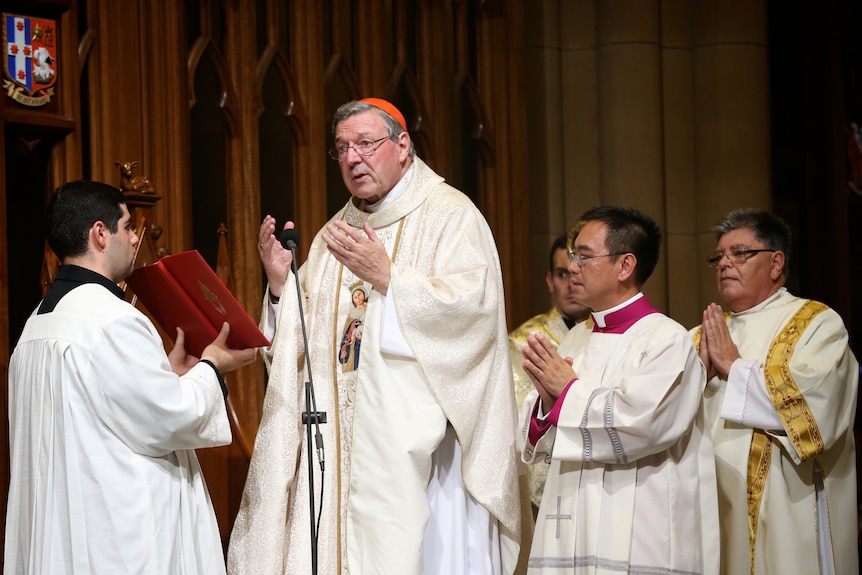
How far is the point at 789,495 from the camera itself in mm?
4504

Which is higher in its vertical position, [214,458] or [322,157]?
[322,157]

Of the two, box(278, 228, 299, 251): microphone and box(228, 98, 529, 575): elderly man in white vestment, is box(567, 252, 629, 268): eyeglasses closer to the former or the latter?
box(228, 98, 529, 575): elderly man in white vestment

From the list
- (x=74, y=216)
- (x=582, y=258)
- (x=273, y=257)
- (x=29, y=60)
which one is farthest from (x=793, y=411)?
(x=29, y=60)

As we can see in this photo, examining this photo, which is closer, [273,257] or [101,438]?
[101,438]

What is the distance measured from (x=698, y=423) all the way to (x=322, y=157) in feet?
8.68

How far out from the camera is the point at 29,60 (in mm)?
4832

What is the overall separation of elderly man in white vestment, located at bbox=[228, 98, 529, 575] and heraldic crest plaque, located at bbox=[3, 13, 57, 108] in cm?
134

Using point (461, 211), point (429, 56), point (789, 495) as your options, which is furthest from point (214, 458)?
point (429, 56)

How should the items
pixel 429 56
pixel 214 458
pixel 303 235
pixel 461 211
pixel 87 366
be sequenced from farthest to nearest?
1. pixel 429 56
2. pixel 303 235
3. pixel 214 458
4. pixel 461 211
5. pixel 87 366

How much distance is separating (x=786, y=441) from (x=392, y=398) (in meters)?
1.53

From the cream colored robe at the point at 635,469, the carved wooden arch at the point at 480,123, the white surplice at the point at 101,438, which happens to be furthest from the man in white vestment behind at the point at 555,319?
the white surplice at the point at 101,438

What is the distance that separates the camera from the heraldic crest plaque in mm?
4781

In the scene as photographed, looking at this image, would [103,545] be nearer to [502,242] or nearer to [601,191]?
[502,242]

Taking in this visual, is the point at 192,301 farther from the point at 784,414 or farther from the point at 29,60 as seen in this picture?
the point at 784,414
